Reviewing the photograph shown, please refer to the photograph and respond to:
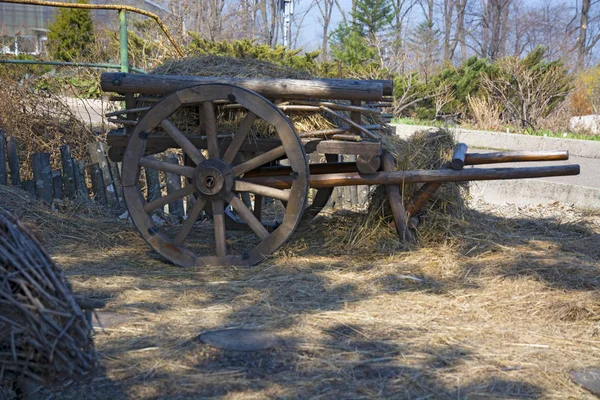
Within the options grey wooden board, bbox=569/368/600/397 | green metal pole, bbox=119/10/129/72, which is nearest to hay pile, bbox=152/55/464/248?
grey wooden board, bbox=569/368/600/397

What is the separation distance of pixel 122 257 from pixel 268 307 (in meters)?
1.72

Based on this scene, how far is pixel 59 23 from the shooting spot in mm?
22969

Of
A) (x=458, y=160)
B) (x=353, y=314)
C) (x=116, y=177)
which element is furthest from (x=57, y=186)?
(x=353, y=314)

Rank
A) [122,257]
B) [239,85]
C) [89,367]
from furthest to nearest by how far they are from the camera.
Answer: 1. [122,257]
2. [239,85]
3. [89,367]

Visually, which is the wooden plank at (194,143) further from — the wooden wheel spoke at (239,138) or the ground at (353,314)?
the ground at (353,314)

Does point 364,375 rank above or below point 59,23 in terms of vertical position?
below

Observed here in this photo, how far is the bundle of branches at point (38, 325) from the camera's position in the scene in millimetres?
2396

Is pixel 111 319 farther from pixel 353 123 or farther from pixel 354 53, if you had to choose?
pixel 354 53

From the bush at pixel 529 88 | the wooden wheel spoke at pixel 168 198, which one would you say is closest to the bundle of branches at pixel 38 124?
the wooden wheel spoke at pixel 168 198

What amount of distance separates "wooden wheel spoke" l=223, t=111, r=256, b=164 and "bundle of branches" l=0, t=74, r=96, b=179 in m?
3.78

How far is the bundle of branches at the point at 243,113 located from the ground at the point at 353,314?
0.95 m

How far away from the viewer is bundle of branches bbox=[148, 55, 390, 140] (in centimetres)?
501

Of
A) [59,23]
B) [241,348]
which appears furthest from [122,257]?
[59,23]

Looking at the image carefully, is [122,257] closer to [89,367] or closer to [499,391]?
[89,367]
